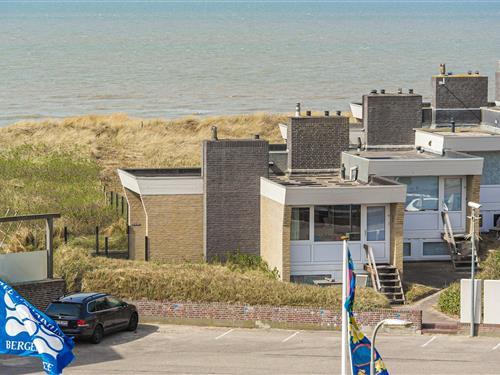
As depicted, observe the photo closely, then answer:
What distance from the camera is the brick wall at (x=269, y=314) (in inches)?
1512

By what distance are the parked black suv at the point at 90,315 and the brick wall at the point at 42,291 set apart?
5.63 ft

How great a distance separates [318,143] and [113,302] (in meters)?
13.8

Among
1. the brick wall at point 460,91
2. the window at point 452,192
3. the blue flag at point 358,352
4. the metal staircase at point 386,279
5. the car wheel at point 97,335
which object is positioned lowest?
the car wheel at point 97,335

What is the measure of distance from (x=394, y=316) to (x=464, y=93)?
73.2 ft

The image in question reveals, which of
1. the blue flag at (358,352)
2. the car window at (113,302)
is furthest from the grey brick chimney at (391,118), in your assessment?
the blue flag at (358,352)

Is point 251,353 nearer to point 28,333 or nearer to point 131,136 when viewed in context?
point 28,333

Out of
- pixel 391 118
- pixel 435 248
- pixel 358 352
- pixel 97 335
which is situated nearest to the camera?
pixel 358 352

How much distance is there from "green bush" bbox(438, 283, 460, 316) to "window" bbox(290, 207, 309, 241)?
495cm

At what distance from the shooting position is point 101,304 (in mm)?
37250

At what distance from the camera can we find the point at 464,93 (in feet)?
192

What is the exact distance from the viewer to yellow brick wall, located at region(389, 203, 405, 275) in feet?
145

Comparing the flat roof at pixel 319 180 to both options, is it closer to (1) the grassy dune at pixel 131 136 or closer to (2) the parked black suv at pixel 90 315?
(2) the parked black suv at pixel 90 315

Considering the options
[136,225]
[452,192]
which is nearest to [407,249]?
[452,192]

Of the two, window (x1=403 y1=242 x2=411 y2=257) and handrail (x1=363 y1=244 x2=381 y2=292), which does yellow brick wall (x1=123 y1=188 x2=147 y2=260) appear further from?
window (x1=403 y1=242 x2=411 y2=257)
